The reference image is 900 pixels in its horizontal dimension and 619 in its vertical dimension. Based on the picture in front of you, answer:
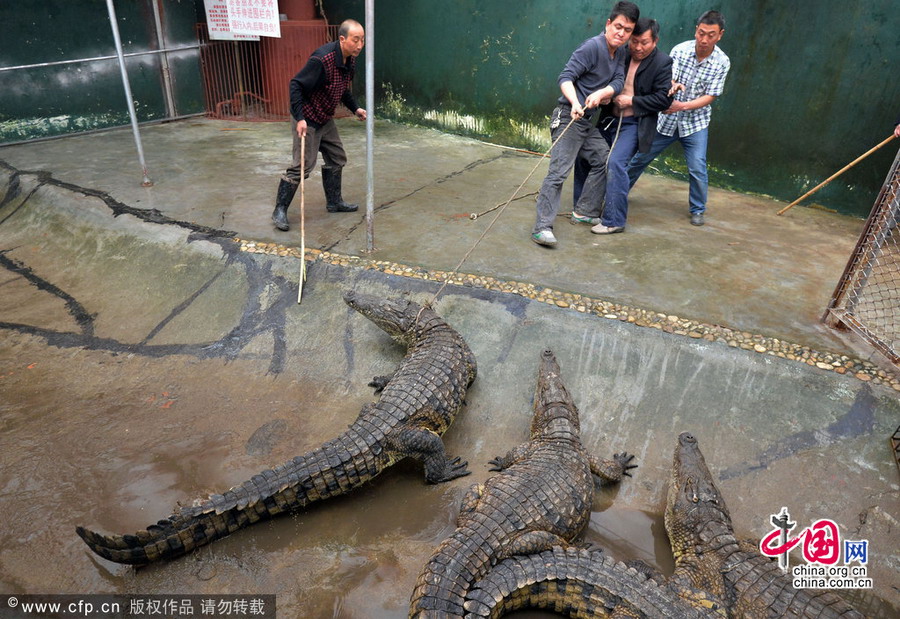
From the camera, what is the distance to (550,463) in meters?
3.04

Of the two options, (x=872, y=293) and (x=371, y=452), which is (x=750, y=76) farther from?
(x=371, y=452)

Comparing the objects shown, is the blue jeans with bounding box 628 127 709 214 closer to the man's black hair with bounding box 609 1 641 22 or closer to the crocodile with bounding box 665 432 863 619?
the man's black hair with bounding box 609 1 641 22

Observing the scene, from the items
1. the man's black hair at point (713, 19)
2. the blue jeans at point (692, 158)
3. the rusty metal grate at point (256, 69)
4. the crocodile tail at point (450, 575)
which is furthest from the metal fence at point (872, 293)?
the rusty metal grate at point (256, 69)

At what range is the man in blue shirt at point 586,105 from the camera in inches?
167

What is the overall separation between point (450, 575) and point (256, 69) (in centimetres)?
803

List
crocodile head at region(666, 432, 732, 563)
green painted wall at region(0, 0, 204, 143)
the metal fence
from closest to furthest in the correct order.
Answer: crocodile head at region(666, 432, 732, 563) < the metal fence < green painted wall at region(0, 0, 204, 143)

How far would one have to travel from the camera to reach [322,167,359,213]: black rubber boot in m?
5.18

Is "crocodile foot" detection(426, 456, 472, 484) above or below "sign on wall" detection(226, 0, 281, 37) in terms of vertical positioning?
below

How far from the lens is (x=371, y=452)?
3.13m

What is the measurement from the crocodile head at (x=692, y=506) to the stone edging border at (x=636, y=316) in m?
0.83

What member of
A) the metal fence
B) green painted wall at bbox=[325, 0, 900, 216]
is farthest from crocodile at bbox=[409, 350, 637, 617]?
green painted wall at bbox=[325, 0, 900, 216]

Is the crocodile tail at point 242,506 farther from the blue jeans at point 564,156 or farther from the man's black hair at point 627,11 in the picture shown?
the man's black hair at point 627,11

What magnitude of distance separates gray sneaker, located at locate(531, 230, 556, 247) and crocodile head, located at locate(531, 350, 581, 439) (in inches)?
50.9

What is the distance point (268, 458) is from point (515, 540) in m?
1.56
